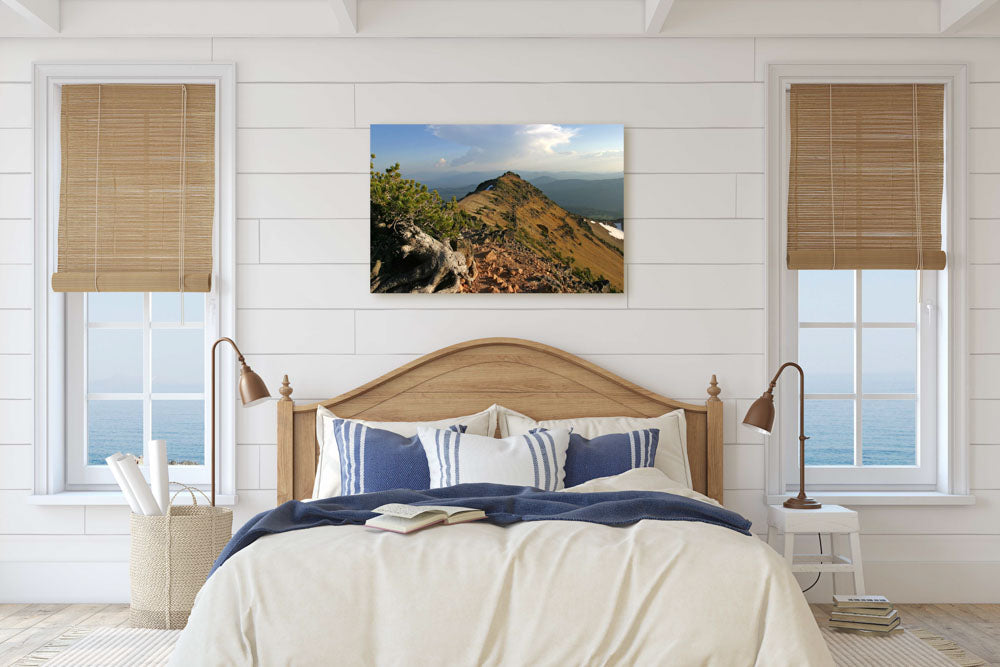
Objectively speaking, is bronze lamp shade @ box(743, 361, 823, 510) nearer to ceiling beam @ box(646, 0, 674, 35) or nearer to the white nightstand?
the white nightstand

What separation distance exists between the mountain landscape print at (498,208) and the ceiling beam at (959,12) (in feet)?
4.94

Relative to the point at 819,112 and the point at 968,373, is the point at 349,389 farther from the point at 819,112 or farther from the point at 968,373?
the point at 968,373

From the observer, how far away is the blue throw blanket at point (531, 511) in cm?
245

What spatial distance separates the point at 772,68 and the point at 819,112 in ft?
0.97

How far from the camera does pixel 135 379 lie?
151 inches

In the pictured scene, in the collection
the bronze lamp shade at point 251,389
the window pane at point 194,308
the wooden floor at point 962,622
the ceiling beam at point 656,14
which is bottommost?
the wooden floor at point 962,622

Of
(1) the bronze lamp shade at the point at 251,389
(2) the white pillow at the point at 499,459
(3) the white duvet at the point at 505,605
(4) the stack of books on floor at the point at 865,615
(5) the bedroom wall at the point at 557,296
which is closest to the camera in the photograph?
(3) the white duvet at the point at 505,605

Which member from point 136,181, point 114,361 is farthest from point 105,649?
point 136,181

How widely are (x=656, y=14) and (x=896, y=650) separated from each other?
8.81ft

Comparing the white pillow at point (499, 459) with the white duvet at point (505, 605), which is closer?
the white duvet at point (505, 605)

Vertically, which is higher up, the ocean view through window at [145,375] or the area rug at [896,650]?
the ocean view through window at [145,375]

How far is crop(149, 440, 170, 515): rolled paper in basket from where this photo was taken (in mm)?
3217

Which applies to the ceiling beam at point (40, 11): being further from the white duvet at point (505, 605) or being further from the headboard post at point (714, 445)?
the headboard post at point (714, 445)

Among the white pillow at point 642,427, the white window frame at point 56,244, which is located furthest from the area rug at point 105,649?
the white pillow at point 642,427
